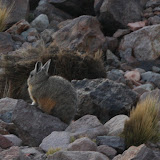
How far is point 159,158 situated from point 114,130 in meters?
1.63

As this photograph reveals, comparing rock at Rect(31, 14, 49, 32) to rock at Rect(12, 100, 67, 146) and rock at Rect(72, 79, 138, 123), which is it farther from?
rock at Rect(12, 100, 67, 146)

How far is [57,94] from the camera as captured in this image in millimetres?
7871

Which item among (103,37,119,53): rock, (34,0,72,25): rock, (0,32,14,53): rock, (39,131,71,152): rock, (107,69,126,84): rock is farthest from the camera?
(34,0,72,25): rock

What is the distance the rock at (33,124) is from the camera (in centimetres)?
727

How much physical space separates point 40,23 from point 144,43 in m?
4.22

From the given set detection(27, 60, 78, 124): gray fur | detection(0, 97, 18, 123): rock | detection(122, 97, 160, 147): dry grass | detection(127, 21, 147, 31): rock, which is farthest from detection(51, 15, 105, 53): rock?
detection(122, 97, 160, 147): dry grass

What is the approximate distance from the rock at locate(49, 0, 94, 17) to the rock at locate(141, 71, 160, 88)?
554 centimetres

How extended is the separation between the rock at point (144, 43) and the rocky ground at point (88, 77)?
0.03m

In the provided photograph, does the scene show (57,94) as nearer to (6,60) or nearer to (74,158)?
(74,158)

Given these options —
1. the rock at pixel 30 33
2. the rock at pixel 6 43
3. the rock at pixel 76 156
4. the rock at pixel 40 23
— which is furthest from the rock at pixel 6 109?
the rock at pixel 40 23

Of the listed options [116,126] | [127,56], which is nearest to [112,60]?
[127,56]

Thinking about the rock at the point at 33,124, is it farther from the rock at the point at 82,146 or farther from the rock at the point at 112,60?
the rock at the point at 112,60

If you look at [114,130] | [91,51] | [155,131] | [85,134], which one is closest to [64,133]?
[85,134]

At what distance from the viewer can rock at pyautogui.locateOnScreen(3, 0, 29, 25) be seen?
1717cm
